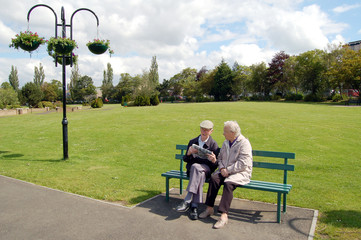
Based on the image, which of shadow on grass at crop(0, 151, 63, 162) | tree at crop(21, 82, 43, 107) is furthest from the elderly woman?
tree at crop(21, 82, 43, 107)

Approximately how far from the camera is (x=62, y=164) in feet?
27.2

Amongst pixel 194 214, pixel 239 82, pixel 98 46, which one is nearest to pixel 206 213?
pixel 194 214

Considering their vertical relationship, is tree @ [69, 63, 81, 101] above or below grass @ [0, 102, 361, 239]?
above

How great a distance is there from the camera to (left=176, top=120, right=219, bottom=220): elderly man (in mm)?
4594

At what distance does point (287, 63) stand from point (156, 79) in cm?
4208

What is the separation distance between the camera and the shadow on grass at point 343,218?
412cm

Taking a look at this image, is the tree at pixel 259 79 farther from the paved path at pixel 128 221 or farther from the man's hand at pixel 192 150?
the paved path at pixel 128 221

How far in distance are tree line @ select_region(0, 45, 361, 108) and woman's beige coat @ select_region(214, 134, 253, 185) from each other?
35.9 m


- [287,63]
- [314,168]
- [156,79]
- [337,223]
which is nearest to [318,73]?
[287,63]

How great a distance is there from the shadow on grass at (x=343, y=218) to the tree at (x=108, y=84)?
264ft

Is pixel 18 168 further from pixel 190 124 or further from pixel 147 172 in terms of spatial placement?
pixel 190 124

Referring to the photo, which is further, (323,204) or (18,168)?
(18,168)

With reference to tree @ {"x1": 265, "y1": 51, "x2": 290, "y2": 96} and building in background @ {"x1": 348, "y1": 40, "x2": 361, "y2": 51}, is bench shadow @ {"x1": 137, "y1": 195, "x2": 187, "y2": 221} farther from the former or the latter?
building in background @ {"x1": 348, "y1": 40, "x2": 361, "y2": 51}

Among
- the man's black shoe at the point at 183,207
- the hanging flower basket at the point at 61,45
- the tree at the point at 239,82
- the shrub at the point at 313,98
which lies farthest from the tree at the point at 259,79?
the man's black shoe at the point at 183,207
